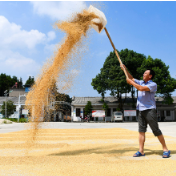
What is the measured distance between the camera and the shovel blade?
402 cm

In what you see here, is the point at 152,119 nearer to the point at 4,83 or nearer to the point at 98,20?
the point at 98,20

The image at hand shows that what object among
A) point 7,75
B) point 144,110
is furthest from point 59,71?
point 7,75

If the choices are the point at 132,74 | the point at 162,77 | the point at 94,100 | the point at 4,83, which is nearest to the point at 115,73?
the point at 132,74

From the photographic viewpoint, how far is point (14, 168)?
2871mm

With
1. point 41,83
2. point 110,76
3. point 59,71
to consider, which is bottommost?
point 41,83

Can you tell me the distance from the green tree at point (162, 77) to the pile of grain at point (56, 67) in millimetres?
25886

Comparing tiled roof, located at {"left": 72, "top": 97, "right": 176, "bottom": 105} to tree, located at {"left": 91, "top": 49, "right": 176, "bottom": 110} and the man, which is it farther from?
the man

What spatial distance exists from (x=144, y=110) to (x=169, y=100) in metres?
27.9

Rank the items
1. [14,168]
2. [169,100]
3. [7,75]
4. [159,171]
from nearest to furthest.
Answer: [159,171]
[14,168]
[169,100]
[7,75]

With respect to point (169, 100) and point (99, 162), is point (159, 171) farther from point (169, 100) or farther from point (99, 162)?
point (169, 100)

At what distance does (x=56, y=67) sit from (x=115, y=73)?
2646 centimetres

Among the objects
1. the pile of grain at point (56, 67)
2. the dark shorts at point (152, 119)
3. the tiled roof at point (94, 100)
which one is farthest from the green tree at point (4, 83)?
the dark shorts at point (152, 119)

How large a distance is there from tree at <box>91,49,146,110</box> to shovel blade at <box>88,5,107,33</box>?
25061 millimetres

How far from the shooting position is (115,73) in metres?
29.9
